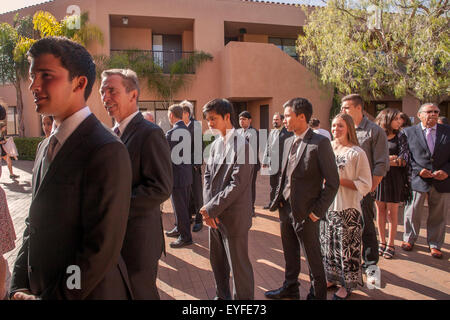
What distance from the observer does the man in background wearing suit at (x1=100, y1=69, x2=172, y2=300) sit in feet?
7.29

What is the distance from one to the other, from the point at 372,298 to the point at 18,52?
17679 millimetres

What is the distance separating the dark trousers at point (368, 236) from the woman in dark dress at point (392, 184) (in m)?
0.67

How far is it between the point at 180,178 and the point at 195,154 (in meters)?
0.79

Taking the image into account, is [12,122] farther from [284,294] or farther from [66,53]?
[66,53]

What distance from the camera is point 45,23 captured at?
527 inches

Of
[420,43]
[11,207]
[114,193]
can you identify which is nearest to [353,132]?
[114,193]

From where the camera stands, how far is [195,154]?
5.83 m

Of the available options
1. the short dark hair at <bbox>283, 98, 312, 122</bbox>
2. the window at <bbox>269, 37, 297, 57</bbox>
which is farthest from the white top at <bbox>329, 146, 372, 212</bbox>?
the window at <bbox>269, 37, 297, 57</bbox>

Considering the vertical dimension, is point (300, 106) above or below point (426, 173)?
above

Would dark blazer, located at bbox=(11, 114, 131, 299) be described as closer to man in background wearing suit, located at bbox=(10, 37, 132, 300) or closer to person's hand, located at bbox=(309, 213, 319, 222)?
man in background wearing suit, located at bbox=(10, 37, 132, 300)

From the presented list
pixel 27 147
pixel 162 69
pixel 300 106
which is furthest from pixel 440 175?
pixel 27 147

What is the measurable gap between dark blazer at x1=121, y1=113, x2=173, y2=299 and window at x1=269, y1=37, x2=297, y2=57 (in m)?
18.8

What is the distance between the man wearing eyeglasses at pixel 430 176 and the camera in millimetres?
4707

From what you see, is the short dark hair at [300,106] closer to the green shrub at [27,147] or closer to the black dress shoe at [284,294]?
the black dress shoe at [284,294]
